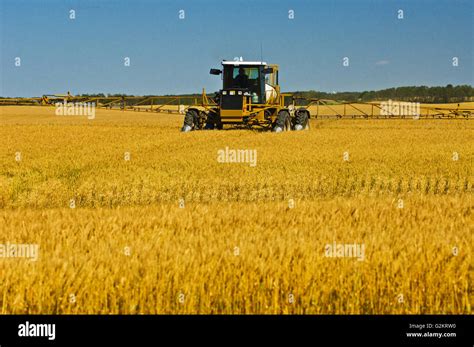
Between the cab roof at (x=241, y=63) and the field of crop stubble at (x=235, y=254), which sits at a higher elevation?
the cab roof at (x=241, y=63)

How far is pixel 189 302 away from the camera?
4668 millimetres

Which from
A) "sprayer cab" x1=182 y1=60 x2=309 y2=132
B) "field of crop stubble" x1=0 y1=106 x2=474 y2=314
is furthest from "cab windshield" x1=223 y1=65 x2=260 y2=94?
"field of crop stubble" x1=0 y1=106 x2=474 y2=314

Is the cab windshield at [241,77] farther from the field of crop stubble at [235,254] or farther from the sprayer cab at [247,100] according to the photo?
the field of crop stubble at [235,254]

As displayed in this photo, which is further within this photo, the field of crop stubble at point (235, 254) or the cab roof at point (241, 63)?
the cab roof at point (241, 63)

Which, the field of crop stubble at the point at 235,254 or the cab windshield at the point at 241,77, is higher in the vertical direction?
the cab windshield at the point at 241,77

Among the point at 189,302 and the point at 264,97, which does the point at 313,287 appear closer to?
the point at 189,302

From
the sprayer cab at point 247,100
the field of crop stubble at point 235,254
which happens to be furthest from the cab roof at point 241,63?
the field of crop stubble at point 235,254

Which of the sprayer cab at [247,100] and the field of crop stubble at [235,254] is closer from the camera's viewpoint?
the field of crop stubble at [235,254]

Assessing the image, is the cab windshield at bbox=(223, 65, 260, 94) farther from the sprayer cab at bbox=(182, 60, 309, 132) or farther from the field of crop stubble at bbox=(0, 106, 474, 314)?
the field of crop stubble at bbox=(0, 106, 474, 314)

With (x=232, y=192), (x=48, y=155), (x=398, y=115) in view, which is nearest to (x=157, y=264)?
(x=232, y=192)

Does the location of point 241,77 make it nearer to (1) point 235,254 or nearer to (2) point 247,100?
(2) point 247,100

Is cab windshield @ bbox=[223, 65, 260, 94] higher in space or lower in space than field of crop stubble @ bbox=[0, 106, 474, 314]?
higher

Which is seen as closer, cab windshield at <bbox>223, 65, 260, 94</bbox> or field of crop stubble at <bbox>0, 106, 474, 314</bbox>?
field of crop stubble at <bbox>0, 106, 474, 314</bbox>

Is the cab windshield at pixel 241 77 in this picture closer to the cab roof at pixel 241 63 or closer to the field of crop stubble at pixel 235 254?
the cab roof at pixel 241 63
